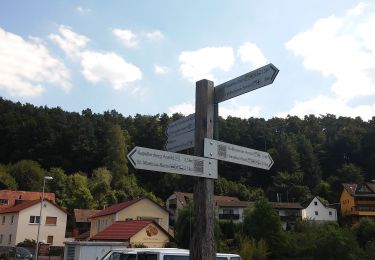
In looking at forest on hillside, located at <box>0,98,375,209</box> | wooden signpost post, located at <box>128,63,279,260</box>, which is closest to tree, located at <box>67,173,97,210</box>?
forest on hillside, located at <box>0,98,375,209</box>

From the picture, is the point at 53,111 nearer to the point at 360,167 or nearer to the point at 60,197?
the point at 60,197

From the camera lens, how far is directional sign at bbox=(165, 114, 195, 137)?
6.47 m

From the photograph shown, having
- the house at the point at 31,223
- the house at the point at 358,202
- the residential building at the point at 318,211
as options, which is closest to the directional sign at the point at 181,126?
the house at the point at 31,223

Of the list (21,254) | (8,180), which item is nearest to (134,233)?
(21,254)

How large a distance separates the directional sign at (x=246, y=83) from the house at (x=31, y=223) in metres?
53.3

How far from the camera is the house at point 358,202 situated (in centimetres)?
7624

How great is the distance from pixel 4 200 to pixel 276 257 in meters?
41.6

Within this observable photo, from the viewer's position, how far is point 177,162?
5.94m

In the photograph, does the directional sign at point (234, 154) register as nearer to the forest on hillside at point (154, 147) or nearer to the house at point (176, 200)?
the house at point (176, 200)

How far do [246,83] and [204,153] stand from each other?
1177mm

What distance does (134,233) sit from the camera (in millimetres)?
30672

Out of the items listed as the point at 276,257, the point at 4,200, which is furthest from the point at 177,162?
the point at 4,200

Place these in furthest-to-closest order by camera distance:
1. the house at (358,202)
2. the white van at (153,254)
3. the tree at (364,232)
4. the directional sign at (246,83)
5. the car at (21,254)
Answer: the house at (358,202) → the tree at (364,232) → the car at (21,254) → the white van at (153,254) → the directional sign at (246,83)

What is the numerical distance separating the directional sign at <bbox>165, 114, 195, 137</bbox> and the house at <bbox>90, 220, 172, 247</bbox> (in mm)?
24346
